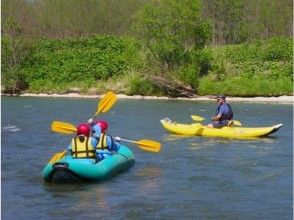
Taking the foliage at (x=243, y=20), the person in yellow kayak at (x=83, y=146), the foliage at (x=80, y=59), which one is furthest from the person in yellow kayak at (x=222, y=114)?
the foliage at (x=243, y=20)

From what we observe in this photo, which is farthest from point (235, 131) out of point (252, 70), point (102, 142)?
point (252, 70)

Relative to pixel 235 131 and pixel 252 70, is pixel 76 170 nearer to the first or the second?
pixel 235 131

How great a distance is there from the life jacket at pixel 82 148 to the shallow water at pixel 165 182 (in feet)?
1.73

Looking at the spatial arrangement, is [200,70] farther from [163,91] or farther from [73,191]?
[73,191]

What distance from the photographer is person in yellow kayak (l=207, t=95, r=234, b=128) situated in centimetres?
1642

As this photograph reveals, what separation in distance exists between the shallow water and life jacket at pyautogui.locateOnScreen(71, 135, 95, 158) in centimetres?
53

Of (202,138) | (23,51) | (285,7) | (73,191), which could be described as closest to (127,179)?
(73,191)

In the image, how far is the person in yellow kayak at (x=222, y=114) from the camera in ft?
53.9

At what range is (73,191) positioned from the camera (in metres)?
10.2

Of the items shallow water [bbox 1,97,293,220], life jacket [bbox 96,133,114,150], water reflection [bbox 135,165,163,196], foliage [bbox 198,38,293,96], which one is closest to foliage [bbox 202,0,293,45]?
foliage [bbox 198,38,293,96]

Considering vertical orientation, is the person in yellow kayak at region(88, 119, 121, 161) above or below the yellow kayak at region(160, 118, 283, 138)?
above

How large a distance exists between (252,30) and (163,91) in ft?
42.6

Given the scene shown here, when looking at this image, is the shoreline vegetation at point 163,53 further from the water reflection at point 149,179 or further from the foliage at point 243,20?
the water reflection at point 149,179

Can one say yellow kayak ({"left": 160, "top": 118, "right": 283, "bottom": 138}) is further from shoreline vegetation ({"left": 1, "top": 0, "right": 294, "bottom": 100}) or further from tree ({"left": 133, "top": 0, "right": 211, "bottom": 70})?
tree ({"left": 133, "top": 0, "right": 211, "bottom": 70})
